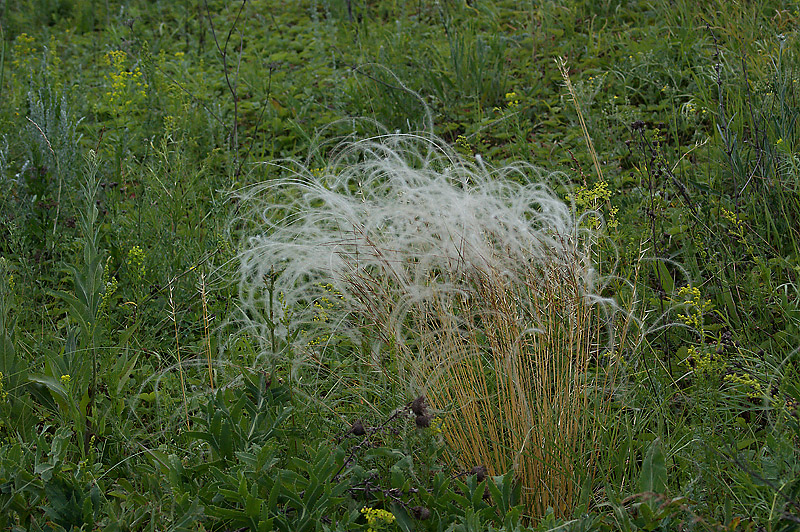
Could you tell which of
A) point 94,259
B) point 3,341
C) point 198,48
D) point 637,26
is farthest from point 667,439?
point 198,48

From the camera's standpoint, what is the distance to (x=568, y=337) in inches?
89.7

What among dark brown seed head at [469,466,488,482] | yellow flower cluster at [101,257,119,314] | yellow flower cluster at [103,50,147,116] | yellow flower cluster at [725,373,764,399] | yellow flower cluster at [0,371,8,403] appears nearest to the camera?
yellow flower cluster at [725,373,764,399]

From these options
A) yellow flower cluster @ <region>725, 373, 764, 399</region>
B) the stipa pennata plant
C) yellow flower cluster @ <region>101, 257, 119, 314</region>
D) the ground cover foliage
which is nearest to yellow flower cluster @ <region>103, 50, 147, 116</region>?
the ground cover foliage

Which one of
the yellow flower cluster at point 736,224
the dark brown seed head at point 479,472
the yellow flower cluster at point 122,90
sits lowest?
Result: the dark brown seed head at point 479,472

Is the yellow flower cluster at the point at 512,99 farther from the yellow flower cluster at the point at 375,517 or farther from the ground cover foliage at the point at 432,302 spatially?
the yellow flower cluster at the point at 375,517

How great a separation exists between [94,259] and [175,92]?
253 cm

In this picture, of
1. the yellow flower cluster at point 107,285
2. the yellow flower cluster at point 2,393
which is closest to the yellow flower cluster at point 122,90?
the yellow flower cluster at point 107,285

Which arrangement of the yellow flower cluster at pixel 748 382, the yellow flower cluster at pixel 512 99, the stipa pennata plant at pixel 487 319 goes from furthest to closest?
the yellow flower cluster at pixel 512 99, the stipa pennata plant at pixel 487 319, the yellow flower cluster at pixel 748 382

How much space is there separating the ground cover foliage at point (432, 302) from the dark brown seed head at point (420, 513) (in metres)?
0.02

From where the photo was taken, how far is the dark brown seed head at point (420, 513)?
1.84 meters

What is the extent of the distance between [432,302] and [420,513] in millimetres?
670

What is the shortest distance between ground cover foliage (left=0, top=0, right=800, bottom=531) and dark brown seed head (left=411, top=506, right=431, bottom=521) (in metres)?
0.02

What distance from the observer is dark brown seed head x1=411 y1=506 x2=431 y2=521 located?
1842 millimetres

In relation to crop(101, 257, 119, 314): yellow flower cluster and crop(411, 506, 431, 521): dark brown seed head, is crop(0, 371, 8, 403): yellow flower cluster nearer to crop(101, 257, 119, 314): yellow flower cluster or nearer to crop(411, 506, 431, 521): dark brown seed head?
crop(101, 257, 119, 314): yellow flower cluster
